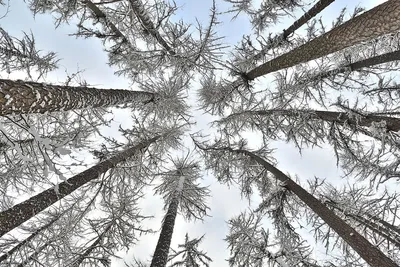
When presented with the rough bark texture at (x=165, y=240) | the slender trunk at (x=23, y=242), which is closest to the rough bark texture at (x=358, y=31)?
the rough bark texture at (x=165, y=240)

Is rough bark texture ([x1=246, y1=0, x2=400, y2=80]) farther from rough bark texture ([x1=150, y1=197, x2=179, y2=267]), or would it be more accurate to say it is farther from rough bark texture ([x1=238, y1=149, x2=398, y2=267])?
rough bark texture ([x1=150, y1=197, x2=179, y2=267])

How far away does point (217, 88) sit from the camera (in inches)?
479

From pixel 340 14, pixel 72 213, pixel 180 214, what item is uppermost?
pixel 340 14

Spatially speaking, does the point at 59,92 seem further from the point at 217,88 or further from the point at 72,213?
the point at 217,88

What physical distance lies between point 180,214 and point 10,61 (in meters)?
6.93

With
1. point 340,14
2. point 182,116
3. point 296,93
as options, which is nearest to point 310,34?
point 340,14

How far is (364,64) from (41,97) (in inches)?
270

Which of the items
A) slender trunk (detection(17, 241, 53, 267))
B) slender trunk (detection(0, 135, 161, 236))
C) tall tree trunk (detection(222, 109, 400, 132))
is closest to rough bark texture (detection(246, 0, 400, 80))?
tall tree trunk (detection(222, 109, 400, 132))

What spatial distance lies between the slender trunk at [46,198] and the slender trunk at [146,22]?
3239mm

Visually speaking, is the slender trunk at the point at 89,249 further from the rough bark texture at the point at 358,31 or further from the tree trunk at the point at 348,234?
the rough bark texture at the point at 358,31

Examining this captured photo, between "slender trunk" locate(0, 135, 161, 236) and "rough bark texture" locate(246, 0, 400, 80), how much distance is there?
4077 millimetres

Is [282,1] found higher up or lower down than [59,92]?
higher up

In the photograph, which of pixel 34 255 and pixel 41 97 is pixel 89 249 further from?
pixel 41 97

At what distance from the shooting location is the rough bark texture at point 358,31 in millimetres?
4125
